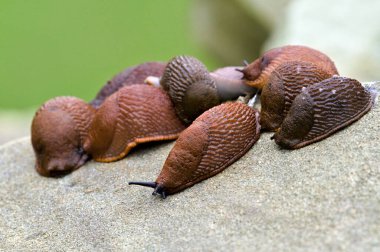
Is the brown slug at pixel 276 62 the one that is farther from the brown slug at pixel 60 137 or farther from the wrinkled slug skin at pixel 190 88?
the brown slug at pixel 60 137

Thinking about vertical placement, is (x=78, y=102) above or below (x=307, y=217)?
below

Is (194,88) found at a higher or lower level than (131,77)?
higher

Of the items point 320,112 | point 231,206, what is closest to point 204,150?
point 231,206

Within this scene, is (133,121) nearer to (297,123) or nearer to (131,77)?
(131,77)

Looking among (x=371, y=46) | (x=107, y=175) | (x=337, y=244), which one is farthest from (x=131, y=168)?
(x=371, y=46)

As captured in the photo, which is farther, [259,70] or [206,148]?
[259,70]

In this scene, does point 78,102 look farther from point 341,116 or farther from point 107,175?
point 341,116

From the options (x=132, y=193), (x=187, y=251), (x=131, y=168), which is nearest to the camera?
(x=187, y=251)
